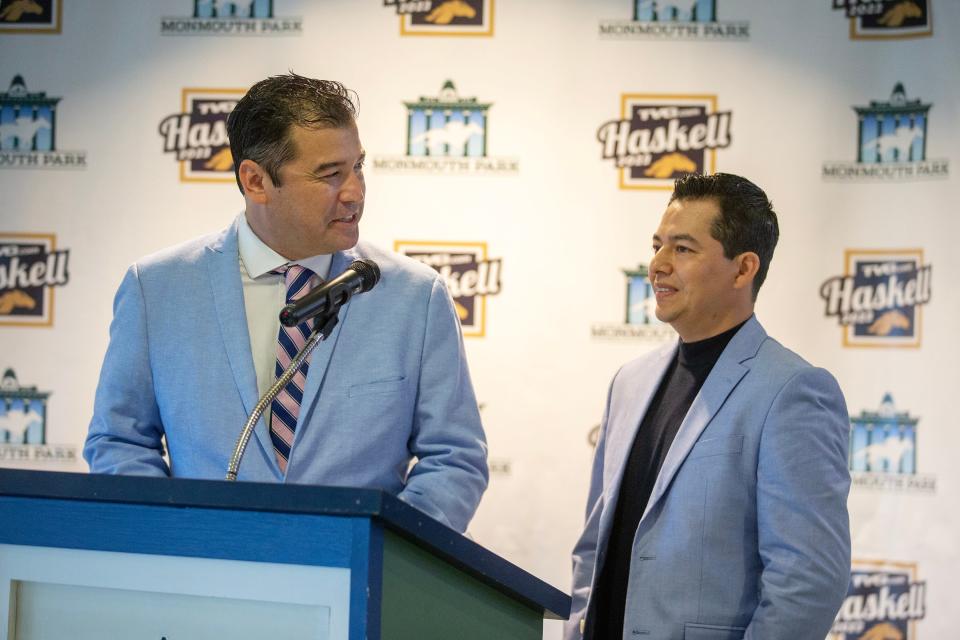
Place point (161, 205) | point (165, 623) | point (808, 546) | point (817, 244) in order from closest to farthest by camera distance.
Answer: point (165, 623) → point (808, 546) → point (817, 244) → point (161, 205)

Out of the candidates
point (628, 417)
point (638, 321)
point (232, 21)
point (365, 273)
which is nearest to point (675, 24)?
point (638, 321)

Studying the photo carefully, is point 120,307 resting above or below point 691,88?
below

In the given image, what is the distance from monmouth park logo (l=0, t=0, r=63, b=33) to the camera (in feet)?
13.2

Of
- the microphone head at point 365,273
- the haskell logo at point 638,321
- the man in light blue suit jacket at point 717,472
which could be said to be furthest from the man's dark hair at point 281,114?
the haskell logo at point 638,321

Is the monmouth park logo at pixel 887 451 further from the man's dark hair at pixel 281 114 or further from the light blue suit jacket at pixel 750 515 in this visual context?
the man's dark hair at pixel 281 114

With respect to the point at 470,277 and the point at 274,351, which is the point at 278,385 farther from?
the point at 470,277

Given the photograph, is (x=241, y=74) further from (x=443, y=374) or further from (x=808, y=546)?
(x=808, y=546)

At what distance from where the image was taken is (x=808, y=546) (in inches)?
80.4

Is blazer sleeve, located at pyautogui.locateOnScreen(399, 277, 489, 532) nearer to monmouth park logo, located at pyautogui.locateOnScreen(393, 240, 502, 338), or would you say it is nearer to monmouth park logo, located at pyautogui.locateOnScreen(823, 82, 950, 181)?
monmouth park logo, located at pyautogui.locateOnScreen(393, 240, 502, 338)

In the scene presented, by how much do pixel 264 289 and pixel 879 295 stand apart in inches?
87.1

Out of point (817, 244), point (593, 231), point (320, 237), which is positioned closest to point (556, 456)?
point (593, 231)

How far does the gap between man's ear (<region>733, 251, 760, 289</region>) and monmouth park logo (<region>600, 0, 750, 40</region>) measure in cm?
158

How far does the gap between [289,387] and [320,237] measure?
0.94 feet

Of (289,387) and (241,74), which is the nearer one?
(289,387)
